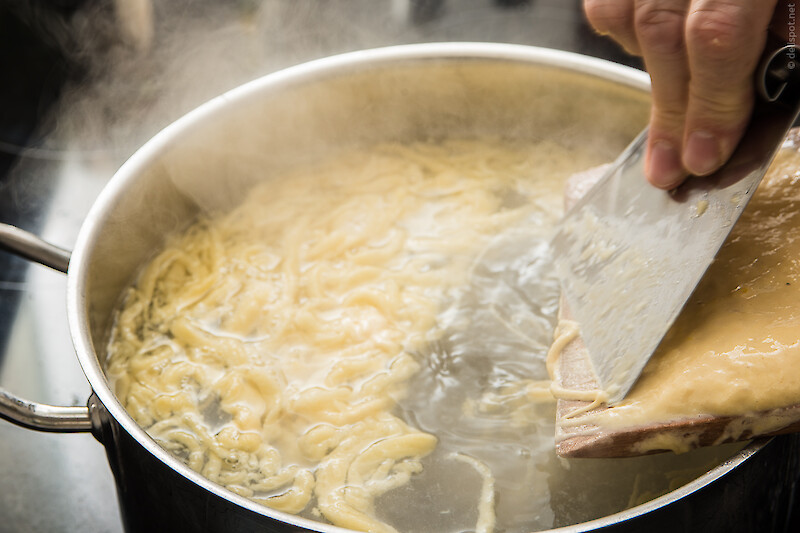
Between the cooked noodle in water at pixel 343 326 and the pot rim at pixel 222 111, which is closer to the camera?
the pot rim at pixel 222 111

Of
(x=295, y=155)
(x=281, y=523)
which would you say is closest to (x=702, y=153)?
(x=281, y=523)

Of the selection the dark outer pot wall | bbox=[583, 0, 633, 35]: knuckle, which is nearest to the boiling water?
the dark outer pot wall

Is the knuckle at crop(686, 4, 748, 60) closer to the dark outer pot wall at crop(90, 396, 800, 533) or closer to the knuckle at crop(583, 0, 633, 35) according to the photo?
the knuckle at crop(583, 0, 633, 35)

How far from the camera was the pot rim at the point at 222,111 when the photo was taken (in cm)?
135

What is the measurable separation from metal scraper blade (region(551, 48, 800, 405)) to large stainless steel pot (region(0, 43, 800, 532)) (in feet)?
1.07

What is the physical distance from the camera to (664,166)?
67.2 inches

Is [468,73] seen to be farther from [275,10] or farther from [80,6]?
[80,6]

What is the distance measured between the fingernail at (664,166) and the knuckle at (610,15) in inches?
10.3

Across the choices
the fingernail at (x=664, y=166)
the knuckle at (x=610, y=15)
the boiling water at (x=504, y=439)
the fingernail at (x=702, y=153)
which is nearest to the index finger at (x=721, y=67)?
the fingernail at (x=702, y=153)

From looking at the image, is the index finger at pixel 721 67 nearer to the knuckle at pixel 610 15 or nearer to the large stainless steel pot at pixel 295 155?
the knuckle at pixel 610 15

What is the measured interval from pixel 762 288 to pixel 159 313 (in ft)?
5.41

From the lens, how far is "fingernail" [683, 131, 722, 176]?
1546 mm

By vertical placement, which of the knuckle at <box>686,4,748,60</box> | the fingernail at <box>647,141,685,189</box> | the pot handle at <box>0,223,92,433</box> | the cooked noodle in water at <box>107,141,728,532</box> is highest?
the knuckle at <box>686,4,748,60</box>

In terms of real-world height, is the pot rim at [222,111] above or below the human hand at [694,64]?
below
